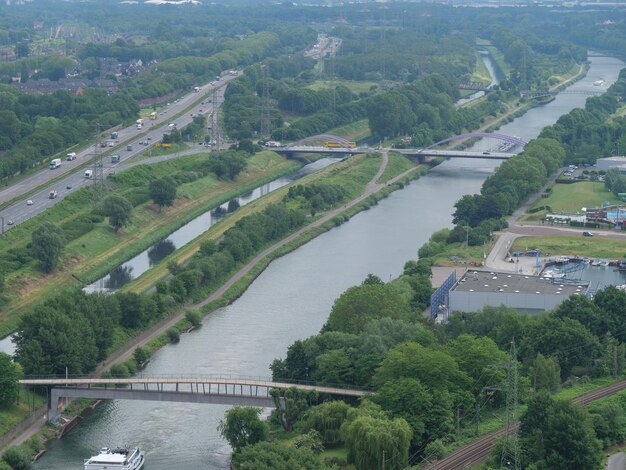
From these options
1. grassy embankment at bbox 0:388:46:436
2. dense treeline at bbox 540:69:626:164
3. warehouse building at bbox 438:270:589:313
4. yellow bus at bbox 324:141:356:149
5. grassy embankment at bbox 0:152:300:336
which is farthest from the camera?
yellow bus at bbox 324:141:356:149

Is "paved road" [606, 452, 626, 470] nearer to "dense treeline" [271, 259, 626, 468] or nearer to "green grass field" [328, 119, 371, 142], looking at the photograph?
"dense treeline" [271, 259, 626, 468]

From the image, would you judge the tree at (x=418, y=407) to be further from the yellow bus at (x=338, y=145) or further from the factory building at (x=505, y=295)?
the yellow bus at (x=338, y=145)

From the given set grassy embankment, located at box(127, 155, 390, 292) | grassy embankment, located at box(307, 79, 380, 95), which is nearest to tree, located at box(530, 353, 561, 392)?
grassy embankment, located at box(127, 155, 390, 292)

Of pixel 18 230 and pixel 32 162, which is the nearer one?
pixel 18 230

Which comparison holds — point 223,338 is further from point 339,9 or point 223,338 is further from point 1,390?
point 339,9

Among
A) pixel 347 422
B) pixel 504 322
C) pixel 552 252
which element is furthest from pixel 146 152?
pixel 347 422

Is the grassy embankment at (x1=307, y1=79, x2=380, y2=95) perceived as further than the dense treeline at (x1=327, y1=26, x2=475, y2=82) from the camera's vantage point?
No

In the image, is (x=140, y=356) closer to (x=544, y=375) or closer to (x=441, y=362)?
(x=441, y=362)
